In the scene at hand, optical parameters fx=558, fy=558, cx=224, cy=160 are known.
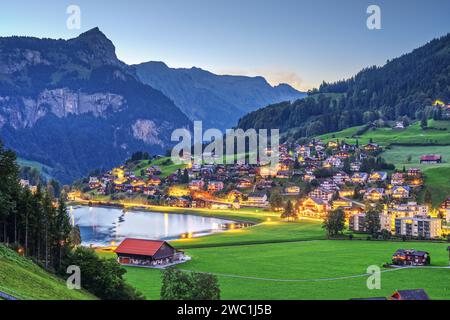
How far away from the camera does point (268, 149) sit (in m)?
145

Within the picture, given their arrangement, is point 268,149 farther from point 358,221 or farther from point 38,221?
point 38,221

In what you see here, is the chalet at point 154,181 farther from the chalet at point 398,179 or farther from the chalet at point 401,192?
the chalet at point 401,192

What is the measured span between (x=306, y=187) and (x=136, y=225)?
103ft

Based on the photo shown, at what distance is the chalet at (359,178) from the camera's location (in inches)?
3791

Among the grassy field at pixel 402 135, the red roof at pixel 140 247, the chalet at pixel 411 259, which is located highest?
the grassy field at pixel 402 135

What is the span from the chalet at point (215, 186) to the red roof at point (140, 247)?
62.7 metres

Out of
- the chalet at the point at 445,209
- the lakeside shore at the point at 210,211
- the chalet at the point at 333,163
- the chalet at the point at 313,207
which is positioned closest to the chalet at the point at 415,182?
the chalet at the point at 445,209

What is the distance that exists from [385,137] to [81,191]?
238ft

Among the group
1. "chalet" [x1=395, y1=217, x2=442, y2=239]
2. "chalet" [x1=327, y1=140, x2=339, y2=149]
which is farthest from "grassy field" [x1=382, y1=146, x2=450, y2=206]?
"chalet" [x1=395, y1=217, x2=442, y2=239]

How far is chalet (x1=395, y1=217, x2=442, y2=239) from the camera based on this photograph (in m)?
58.2

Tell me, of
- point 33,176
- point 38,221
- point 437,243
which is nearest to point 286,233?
point 437,243

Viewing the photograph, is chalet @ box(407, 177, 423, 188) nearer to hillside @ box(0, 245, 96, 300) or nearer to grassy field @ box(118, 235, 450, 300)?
grassy field @ box(118, 235, 450, 300)

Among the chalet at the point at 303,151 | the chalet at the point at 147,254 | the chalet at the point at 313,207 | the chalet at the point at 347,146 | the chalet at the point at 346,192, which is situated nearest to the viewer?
the chalet at the point at 147,254

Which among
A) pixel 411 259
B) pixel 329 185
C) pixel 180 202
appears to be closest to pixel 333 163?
pixel 329 185
